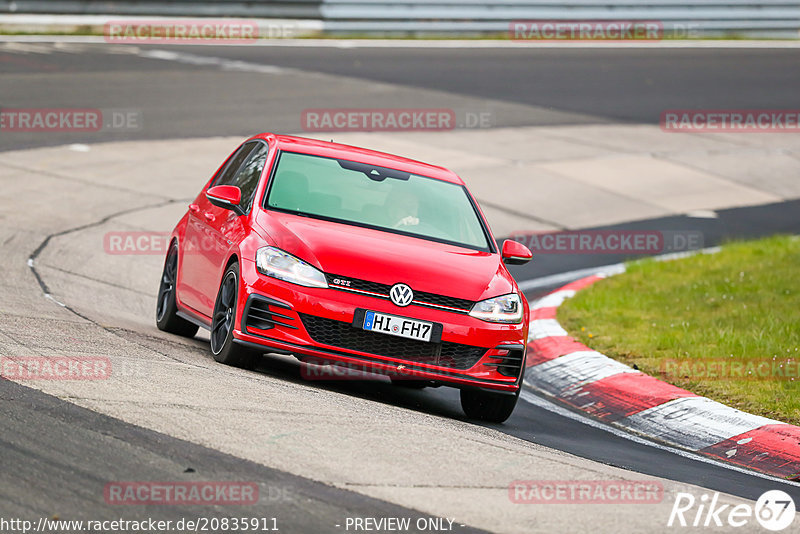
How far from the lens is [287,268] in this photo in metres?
7.27

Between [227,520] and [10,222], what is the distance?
849 centimetres

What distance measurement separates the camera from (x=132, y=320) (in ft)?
30.7


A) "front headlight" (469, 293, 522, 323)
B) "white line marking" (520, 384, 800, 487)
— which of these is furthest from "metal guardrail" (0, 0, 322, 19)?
"front headlight" (469, 293, 522, 323)

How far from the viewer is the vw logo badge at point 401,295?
282 inches

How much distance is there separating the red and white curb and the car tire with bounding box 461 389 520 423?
0.91m

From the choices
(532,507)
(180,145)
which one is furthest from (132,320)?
(180,145)

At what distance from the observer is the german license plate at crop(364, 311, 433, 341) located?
714 centimetres

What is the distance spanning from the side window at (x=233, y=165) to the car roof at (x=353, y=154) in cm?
16

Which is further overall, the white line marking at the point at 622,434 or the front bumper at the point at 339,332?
the front bumper at the point at 339,332

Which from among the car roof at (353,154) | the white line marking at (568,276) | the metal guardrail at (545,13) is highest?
the metal guardrail at (545,13)

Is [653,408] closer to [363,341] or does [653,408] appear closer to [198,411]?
[363,341]

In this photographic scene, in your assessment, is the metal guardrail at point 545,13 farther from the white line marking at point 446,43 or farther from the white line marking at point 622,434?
the white line marking at point 622,434

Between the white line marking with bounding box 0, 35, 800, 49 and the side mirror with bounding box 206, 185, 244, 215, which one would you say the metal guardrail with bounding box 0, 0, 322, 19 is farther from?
the side mirror with bounding box 206, 185, 244, 215

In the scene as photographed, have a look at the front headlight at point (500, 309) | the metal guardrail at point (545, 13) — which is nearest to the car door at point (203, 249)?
the front headlight at point (500, 309)
